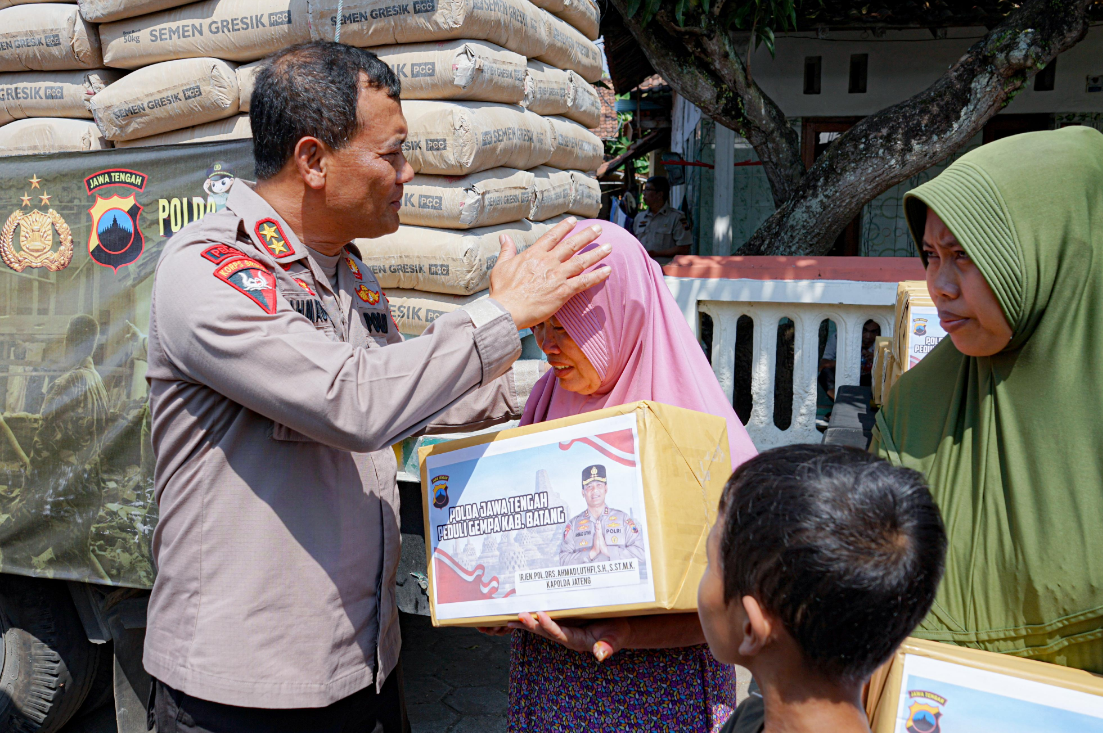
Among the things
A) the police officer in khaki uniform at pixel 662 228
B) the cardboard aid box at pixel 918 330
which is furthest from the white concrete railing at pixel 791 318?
the police officer in khaki uniform at pixel 662 228

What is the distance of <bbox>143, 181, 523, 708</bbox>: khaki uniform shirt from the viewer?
1.38 meters

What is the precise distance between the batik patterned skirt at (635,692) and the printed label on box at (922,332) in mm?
1247

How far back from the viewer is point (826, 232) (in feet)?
19.1

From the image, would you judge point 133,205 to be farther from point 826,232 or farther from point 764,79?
point 764,79

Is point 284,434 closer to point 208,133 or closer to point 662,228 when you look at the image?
point 208,133

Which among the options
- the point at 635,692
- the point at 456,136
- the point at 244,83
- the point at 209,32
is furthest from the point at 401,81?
the point at 635,692

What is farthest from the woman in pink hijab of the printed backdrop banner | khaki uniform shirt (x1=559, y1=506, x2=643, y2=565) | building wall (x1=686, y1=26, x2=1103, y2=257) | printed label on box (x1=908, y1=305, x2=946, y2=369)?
building wall (x1=686, y1=26, x2=1103, y2=257)

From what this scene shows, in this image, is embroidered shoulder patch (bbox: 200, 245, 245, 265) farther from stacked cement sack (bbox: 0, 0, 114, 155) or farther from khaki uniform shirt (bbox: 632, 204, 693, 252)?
khaki uniform shirt (bbox: 632, 204, 693, 252)

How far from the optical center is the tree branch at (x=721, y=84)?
5.93 metres

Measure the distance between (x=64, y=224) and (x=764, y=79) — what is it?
6.84 meters

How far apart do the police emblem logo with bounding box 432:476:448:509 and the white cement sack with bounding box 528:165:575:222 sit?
6.35 feet

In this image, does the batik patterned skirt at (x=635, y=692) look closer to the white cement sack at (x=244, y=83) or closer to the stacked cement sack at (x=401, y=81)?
the stacked cement sack at (x=401, y=81)

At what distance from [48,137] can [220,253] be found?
2.22 meters

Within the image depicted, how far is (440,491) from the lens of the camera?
4.90ft
